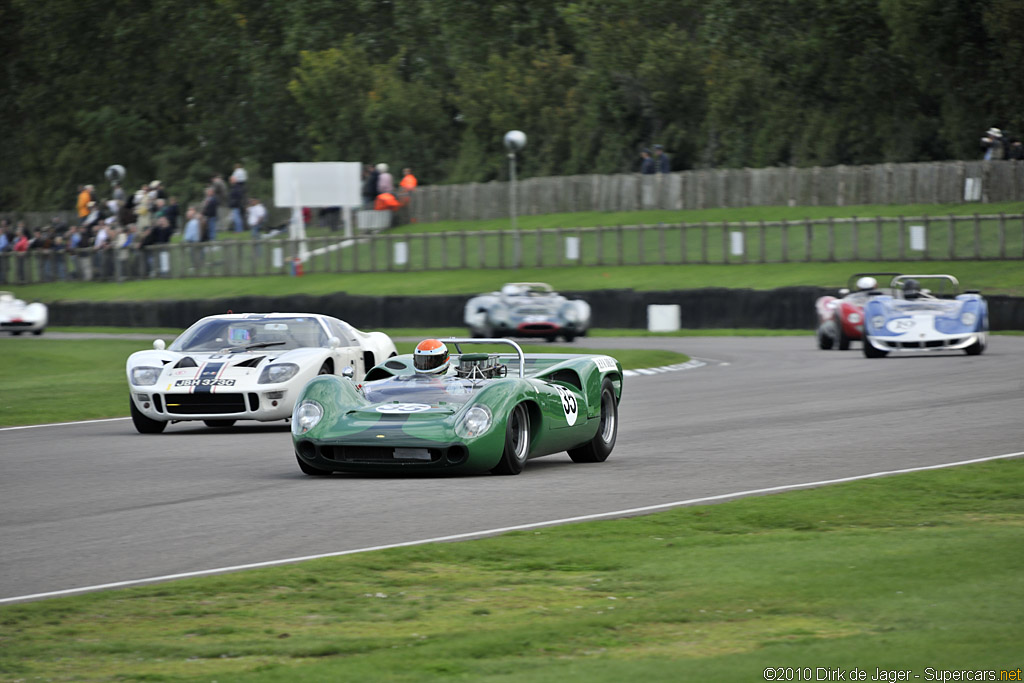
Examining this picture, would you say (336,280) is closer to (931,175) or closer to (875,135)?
(931,175)

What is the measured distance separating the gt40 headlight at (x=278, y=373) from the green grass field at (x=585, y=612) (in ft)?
21.8

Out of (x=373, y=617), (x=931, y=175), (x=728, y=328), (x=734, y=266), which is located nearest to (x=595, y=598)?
(x=373, y=617)

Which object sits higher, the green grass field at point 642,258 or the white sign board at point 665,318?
the green grass field at point 642,258

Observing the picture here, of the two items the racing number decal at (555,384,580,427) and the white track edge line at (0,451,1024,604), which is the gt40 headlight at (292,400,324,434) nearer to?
the racing number decal at (555,384,580,427)

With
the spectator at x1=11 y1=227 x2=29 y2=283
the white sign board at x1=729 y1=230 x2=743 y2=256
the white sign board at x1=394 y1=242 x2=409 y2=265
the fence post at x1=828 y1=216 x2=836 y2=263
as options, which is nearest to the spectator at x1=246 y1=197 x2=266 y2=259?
the white sign board at x1=394 y1=242 x2=409 y2=265

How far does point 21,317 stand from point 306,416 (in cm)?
2721

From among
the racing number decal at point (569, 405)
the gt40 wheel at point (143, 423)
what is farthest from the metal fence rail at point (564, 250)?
the racing number decal at point (569, 405)

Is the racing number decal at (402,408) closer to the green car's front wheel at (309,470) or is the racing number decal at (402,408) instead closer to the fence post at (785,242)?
the green car's front wheel at (309,470)

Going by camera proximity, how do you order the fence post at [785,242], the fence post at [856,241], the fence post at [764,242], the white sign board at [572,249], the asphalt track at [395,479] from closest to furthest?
the asphalt track at [395,479], the fence post at [856,241], the fence post at [785,242], the fence post at [764,242], the white sign board at [572,249]

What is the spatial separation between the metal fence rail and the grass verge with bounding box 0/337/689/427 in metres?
9.98

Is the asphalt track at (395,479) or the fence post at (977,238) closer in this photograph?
the asphalt track at (395,479)

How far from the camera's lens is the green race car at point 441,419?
1093cm

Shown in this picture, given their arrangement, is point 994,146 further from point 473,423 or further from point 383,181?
point 473,423

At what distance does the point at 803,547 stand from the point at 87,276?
135ft
